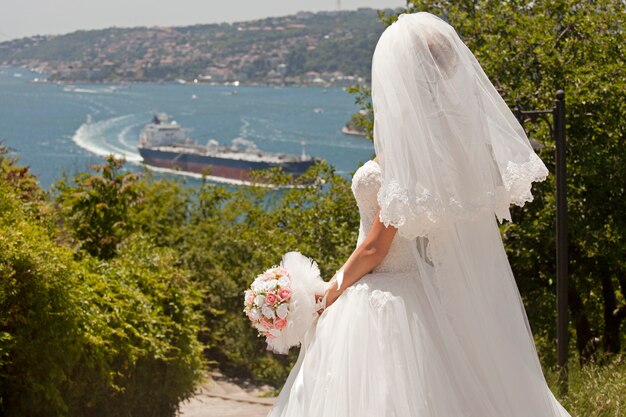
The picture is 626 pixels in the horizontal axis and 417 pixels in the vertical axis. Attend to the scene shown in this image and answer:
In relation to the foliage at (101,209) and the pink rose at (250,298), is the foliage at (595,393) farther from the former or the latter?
the foliage at (101,209)

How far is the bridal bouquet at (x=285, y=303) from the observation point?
3061 millimetres

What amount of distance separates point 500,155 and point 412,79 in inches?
17.2

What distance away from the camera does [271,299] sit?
307 centimetres

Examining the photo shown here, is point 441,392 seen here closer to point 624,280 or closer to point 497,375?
point 497,375

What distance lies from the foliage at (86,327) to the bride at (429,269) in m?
2.16

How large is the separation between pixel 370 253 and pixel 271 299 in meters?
0.42

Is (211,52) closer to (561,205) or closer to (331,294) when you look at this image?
(561,205)

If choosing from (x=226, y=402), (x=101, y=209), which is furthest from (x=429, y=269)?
(x=226, y=402)

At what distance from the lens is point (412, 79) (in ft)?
9.36

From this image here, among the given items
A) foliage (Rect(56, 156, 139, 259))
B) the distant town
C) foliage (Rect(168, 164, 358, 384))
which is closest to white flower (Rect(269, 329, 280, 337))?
foliage (Rect(56, 156, 139, 259))

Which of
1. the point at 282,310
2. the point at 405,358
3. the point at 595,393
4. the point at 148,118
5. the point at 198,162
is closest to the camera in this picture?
the point at 405,358

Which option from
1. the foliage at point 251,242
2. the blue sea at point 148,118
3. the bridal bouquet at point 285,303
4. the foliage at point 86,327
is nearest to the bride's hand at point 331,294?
the bridal bouquet at point 285,303

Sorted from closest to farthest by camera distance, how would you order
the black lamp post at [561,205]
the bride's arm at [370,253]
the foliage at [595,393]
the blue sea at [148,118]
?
the bride's arm at [370,253] < the foliage at [595,393] < the black lamp post at [561,205] < the blue sea at [148,118]

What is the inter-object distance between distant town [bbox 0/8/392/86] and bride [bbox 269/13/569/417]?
9448 centimetres
